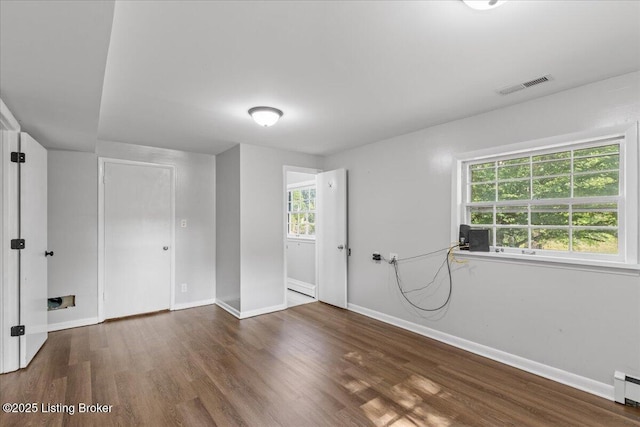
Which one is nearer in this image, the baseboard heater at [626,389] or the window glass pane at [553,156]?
the baseboard heater at [626,389]

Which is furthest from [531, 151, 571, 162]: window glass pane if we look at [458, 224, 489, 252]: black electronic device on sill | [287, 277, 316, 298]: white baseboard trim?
[287, 277, 316, 298]: white baseboard trim

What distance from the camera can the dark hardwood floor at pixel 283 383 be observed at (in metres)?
2.11

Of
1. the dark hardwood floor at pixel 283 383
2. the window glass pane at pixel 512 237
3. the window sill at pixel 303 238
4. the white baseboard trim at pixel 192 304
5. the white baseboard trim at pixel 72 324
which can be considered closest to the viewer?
the dark hardwood floor at pixel 283 383

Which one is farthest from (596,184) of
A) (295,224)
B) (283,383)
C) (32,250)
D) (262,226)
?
(32,250)

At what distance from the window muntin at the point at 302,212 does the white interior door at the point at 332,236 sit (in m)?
0.75

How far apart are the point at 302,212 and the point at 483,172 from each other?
3599 millimetres

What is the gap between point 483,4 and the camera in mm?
1475

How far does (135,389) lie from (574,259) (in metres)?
3.74

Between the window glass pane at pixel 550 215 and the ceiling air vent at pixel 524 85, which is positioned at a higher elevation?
the ceiling air vent at pixel 524 85

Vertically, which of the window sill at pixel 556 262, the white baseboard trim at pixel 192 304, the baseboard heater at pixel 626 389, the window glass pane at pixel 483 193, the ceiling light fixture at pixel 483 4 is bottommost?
the white baseboard trim at pixel 192 304

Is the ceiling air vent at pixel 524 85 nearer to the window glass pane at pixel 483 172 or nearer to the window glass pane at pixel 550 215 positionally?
the window glass pane at pixel 483 172

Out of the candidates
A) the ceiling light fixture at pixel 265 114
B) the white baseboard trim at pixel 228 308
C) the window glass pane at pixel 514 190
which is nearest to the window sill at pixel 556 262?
the window glass pane at pixel 514 190

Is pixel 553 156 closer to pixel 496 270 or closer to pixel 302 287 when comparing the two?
pixel 496 270

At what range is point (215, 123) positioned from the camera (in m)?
→ 3.35
